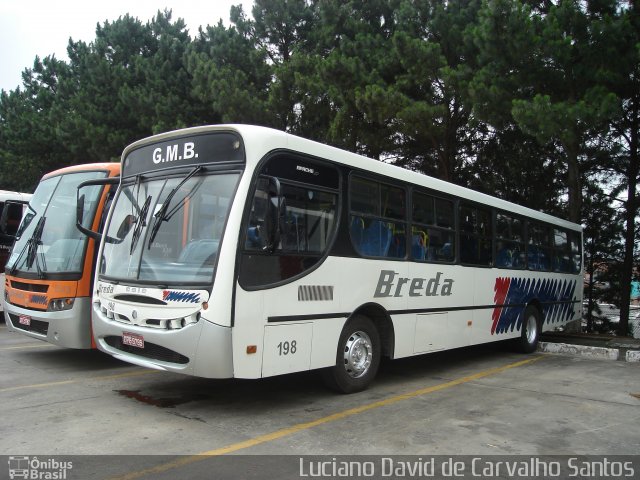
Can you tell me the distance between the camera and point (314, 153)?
6.06 metres

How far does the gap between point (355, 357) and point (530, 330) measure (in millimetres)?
5756

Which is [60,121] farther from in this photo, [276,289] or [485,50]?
[276,289]

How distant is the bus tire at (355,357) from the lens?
6.37 metres

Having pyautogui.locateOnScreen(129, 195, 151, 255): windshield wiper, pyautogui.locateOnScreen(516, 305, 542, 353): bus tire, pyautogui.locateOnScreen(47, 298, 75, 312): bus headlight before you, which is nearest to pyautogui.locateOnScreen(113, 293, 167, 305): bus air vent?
pyautogui.locateOnScreen(129, 195, 151, 255): windshield wiper

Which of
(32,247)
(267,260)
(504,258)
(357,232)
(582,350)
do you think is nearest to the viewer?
(267,260)

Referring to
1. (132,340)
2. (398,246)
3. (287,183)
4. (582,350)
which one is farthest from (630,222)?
(132,340)

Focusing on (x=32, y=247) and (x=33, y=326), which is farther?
(x=32, y=247)

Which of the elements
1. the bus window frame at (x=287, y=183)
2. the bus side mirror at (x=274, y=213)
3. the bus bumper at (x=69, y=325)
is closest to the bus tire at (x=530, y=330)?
the bus window frame at (x=287, y=183)

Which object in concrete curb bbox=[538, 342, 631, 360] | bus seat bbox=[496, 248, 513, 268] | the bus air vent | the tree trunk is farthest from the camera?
the tree trunk

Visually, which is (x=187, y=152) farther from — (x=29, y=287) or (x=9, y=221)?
(x=9, y=221)

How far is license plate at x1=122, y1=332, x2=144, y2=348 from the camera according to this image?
549 cm

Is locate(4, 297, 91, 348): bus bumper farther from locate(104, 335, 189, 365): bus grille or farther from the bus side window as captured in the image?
the bus side window

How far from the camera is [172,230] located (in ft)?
A: 18.3

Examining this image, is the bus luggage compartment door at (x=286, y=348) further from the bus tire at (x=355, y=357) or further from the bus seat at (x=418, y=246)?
the bus seat at (x=418, y=246)
